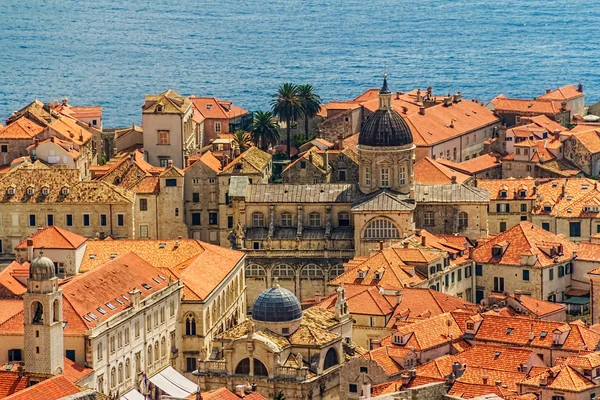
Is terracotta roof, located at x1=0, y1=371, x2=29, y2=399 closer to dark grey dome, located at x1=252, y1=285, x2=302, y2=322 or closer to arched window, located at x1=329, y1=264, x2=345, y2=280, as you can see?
dark grey dome, located at x1=252, y1=285, x2=302, y2=322

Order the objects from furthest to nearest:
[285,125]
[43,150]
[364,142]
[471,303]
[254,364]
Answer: [285,125]
[43,150]
[364,142]
[471,303]
[254,364]

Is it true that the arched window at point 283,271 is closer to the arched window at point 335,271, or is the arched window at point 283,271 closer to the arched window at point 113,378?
the arched window at point 335,271

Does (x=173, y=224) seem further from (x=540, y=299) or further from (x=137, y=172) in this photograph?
(x=540, y=299)

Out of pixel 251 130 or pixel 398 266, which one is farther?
pixel 251 130

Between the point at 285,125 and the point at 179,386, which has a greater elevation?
the point at 285,125

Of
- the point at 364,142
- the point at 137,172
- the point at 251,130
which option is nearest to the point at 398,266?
the point at 364,142

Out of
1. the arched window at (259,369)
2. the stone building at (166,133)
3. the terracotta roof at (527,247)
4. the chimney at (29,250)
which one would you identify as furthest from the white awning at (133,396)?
the stone building at (166,133)
